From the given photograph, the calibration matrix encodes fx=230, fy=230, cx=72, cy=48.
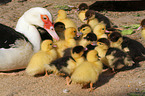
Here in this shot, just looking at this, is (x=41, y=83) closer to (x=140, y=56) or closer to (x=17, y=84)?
(x=17, y=84)

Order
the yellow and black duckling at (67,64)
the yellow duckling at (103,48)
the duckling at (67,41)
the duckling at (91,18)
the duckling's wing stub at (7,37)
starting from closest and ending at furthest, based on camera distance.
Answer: the yellow and black duckling at (67,64), the duckling's wing stub at (7,37), the yellow duckling at (103,48), the duckling at (67,41), the duckling at (91,18)

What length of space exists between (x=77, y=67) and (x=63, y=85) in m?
0.37

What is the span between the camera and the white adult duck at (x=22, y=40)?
3914mm

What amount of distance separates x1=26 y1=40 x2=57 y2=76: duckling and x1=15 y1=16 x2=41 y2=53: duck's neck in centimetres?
22

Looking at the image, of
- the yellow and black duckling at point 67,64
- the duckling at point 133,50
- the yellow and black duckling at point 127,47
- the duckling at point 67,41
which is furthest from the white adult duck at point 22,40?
the duckling at point 133,50

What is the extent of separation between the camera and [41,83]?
365cm

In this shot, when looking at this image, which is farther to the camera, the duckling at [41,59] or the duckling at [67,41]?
the duckling at [67,41]

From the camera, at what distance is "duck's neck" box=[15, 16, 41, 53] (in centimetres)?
423

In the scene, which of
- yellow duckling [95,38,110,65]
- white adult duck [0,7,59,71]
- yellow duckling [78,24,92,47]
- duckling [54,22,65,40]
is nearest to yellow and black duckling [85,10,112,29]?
yellow duckling [78,24,92,47]

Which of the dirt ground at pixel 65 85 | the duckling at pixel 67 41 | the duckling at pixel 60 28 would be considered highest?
the duckling at pixel 60 28

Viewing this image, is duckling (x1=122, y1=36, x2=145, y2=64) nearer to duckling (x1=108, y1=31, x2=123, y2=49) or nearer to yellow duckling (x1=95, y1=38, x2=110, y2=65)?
duckling (x1=108, y1=31, x2=123, y2=49)

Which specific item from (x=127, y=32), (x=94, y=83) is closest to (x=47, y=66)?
(x=94, y=83)

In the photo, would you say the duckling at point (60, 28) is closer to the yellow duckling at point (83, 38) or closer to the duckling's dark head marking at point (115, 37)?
the yellow duckling at point (83, 38)

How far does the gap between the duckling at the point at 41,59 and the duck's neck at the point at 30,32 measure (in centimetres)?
22
